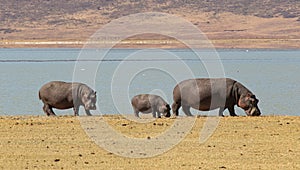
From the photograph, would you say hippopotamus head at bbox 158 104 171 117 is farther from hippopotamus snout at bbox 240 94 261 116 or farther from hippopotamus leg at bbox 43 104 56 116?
hippopotamus leg at bbox 43 104 56 116

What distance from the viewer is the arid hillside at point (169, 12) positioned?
146 metres

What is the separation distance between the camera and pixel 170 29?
150250mm

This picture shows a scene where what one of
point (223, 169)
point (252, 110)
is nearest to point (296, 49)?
point (252, 110)

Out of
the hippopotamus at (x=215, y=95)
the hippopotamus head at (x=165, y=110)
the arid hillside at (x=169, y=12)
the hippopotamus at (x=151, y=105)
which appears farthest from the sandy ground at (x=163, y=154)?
the arid hillside at (x=169, y=12)

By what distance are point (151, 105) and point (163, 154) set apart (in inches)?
322

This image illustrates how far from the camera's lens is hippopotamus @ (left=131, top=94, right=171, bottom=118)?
23.8m

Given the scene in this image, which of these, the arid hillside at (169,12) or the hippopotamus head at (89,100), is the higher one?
the hippopotamus head at (89,100)

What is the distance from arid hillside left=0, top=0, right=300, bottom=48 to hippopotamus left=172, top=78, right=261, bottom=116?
104642 mm

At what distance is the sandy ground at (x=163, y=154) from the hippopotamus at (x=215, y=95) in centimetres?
127

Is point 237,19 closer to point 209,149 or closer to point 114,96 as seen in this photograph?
point 114,96

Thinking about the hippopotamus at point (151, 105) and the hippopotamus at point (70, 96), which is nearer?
the hippopotamus at point (151, 105)

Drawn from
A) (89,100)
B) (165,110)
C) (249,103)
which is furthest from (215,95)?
(89,100)

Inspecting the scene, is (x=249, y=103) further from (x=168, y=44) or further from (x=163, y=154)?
(x=168, y=44)

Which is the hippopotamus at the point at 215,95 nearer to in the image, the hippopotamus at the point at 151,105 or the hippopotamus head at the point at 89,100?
the hippopotamus at the point at 151,105
